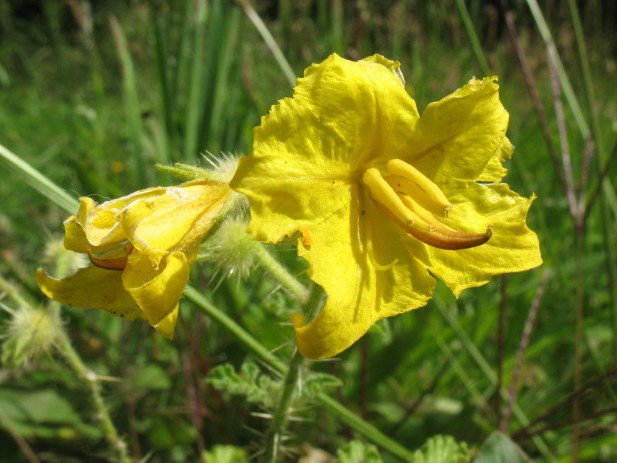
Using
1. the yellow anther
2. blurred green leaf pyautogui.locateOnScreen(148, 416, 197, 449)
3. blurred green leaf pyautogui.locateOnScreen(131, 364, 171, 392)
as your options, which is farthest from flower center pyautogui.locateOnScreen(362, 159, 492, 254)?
blurred green leaf pyautogui.locateOnScreen(131, 364, 171, 392)

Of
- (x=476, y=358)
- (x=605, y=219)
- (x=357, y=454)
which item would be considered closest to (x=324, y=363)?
(x=476, y=358)

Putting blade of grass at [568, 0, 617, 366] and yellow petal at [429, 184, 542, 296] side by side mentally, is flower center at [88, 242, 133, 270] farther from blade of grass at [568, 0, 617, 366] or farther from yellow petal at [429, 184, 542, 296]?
blade of grass at [568, 0, 617, 366]

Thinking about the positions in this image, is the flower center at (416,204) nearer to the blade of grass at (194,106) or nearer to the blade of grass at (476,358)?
the blade of grass at (476,358)

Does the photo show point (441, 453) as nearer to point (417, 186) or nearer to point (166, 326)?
point (417, 186)

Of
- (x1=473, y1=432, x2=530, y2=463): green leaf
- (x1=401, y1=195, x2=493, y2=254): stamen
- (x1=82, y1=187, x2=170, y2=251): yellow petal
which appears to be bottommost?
(x1=473, y1=432, x2=530, y2=463): green leaf

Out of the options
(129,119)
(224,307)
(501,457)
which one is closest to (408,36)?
(129,119)

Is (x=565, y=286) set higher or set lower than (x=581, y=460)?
higher

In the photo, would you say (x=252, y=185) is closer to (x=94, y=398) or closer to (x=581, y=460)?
(x=94, y=398)
